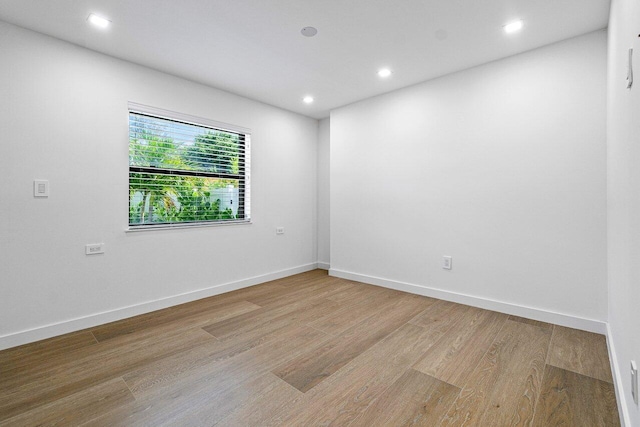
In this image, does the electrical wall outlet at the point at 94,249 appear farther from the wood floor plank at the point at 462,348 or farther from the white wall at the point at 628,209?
the white wall at the point at 628,209

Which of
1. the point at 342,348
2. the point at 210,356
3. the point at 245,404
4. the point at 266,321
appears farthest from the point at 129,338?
the point at 342,348

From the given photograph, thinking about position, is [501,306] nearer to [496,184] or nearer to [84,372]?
[496,184]

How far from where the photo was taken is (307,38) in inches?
99.6

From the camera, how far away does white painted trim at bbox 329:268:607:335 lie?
249cm

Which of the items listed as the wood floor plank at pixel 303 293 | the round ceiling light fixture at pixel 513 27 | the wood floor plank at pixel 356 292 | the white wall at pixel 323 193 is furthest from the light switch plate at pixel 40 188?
the round ceiling light fixture at pixel 513 27

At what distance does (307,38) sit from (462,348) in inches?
110

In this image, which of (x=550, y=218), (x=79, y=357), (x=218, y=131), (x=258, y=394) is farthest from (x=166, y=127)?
(x=550, y=218)

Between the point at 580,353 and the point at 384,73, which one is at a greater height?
the point at 384,73

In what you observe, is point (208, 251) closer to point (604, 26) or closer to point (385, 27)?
point (385, 27)

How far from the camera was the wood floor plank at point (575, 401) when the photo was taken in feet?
4.92

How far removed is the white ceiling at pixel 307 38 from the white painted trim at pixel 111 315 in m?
2.41

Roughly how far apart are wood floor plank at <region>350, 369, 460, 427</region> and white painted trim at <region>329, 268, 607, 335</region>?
1.52 meters

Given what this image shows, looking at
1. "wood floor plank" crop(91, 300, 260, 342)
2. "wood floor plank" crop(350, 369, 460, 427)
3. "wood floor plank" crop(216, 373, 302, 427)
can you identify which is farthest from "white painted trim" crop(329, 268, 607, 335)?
"wood floor plank" crop(216, 373, 302, 427)

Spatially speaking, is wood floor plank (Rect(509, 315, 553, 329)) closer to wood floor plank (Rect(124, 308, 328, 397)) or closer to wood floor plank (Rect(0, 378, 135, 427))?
wood floor plank (Rect(124, 308, 328, 397))
